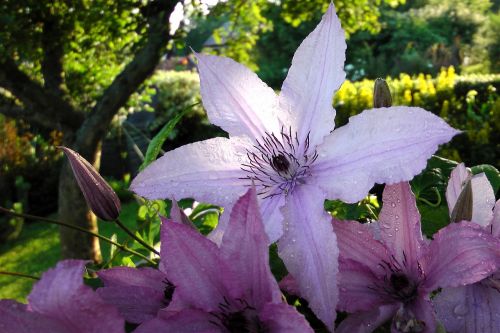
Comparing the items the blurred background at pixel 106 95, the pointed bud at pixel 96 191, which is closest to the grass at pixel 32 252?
the blurred background at pixel 106 95

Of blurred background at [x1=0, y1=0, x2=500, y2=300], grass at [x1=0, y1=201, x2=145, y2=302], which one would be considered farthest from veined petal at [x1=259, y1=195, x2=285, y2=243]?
grass at [x1=0, y1=201, x2=145, y2=302]

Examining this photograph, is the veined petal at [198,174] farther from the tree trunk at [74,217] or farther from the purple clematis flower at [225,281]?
the tree trunk at [74,217]

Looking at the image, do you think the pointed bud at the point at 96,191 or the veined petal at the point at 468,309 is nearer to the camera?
the veined petal at the point at 468,309

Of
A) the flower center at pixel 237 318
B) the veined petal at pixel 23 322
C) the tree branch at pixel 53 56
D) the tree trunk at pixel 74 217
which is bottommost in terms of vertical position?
the tree trunk at pixel 74 217

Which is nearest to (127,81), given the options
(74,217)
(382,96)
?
(74,217)

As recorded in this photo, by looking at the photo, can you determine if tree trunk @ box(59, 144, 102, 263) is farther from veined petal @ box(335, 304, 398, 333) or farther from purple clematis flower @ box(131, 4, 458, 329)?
veined petal @ box(335, 304, 398, 333)
